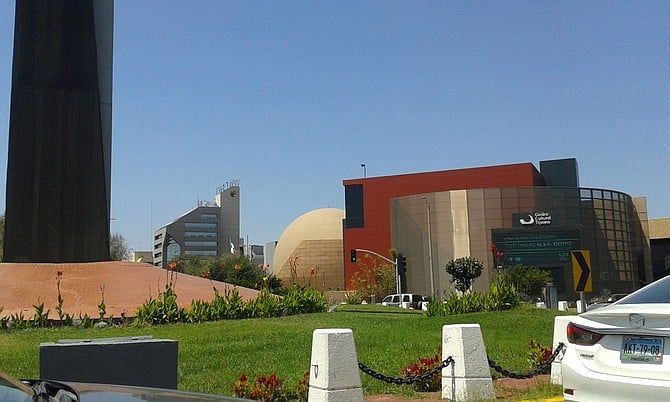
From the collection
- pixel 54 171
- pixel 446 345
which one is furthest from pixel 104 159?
pixel 446 345

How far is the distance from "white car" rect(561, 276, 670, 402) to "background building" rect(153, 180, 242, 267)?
15722 centimetres

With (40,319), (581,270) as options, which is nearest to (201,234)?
(40,319)

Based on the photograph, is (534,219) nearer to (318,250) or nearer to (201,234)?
(318,250)

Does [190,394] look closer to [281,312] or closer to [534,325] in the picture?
[534,325]

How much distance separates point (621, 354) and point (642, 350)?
0.18 m

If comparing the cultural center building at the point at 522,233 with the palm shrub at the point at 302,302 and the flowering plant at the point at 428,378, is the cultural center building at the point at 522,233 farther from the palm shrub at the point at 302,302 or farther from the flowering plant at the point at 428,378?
the flowering plant at the point at 428,378

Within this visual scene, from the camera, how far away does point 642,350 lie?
544cm

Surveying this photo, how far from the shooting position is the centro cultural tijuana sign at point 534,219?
A: 231 feet

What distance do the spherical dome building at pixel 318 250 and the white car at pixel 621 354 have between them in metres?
95.4

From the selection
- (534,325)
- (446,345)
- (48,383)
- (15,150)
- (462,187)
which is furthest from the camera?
(462,187)

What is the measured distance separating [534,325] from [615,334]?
13.3 m

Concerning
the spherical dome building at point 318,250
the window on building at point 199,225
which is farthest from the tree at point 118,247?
the window on building at point 199,225

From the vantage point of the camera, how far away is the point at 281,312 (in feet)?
75.0

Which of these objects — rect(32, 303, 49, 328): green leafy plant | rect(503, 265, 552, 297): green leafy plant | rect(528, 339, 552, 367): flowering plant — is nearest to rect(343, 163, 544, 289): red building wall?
rect(503, 265, 552, 297): green leafy plant
